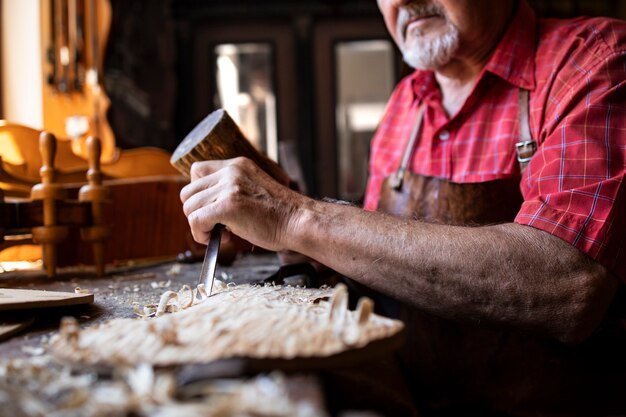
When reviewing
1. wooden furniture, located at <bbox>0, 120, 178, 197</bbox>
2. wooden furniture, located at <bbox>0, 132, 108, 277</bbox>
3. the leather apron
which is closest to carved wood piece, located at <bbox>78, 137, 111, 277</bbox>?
wooden furniture, located at <bbox>0, 132, 108, 277</bbox>

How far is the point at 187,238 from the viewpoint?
188 centimetres

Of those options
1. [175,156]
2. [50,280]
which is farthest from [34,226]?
[175,156]

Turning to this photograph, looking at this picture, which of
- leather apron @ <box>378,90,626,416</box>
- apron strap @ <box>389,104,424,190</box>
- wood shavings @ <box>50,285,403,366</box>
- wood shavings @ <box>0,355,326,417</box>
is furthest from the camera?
apron strap @ <box>389,104,424,190</box>

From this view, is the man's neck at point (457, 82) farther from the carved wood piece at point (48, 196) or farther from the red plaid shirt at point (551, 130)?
the carved wood piece at point (48, 196)

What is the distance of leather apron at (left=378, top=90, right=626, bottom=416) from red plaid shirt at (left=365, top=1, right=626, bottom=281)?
6cm

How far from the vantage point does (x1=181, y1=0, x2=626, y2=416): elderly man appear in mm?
1011

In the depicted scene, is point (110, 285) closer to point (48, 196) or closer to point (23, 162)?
point (48, 196)

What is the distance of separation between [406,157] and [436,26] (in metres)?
0.41

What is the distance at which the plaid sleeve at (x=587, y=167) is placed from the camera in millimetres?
1036

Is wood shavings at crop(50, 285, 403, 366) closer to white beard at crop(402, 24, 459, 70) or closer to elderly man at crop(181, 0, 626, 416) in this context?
elderly man at crop(181, 0, 626, 416)

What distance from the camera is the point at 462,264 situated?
100 centimetres

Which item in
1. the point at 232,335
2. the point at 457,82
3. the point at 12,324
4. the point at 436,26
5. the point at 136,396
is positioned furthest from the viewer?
the point at 457,82

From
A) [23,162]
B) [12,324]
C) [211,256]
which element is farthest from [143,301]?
[23,162]

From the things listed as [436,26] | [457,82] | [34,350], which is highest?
[436,26]
